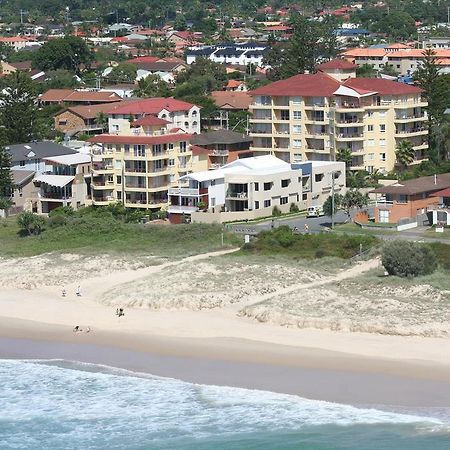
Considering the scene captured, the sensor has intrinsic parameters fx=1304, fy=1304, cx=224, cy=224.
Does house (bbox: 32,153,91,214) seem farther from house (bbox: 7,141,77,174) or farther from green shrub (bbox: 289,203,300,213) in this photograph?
green shrub (bbox: 289,203,300,213)

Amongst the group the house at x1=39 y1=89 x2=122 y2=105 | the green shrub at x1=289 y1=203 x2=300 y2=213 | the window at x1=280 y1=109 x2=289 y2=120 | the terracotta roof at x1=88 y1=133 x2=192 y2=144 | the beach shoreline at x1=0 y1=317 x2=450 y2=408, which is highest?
the window at x1=280 y1=109 x2=289 y2=120

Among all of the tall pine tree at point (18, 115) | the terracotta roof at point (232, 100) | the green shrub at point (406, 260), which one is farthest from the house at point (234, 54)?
the green shrub at point (406, 260)

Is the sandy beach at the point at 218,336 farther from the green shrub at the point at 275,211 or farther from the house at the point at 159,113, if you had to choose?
the house at the point at 159,113

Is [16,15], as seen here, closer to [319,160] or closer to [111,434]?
[319,160]

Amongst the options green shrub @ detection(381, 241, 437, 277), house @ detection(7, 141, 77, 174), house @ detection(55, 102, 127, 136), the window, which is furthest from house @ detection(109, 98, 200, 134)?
green shrub @ detection(381, 241, 437, 277)

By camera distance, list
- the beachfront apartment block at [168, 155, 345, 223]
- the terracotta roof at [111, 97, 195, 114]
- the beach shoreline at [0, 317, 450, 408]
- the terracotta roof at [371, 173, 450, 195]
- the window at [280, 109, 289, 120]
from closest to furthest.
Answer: the beach shoreline at [0, 317, 450, 408], the terracotta roof at [371, 173, 450, 195], the beachfront apartment block at [168, 155, 345, 223], the window at [280, 109, 289, 120], the terracotta roof at [111, 97, 195, 114]

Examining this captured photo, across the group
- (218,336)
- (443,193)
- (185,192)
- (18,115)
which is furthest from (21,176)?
(218,336)

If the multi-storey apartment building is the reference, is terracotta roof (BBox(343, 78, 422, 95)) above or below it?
above
